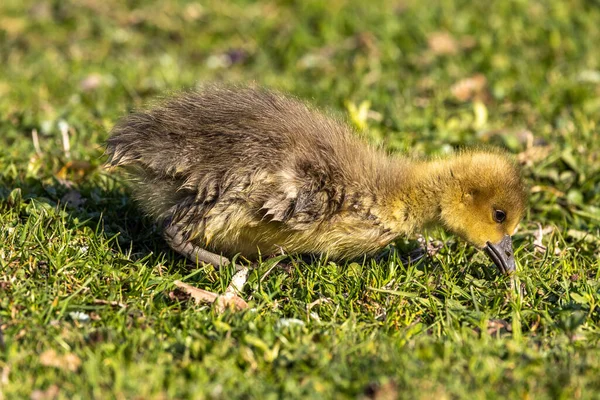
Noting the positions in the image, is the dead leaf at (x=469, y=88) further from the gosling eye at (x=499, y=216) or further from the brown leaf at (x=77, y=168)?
the brown leaf at (x=77, y=168)

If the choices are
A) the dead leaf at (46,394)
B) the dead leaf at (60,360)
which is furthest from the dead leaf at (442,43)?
the dead leaf at (46,394)

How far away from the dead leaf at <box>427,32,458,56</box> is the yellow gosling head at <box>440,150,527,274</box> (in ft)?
10.1

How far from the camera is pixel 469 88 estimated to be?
646 cm

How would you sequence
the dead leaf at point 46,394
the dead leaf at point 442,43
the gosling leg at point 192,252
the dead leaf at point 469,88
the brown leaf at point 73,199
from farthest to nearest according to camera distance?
the dead leaf at point 442,43
the dead leaf at point 469,88
the brown leaf at point 73,199
the gosling leg at point 192,252
the dead leaf at point 46,394

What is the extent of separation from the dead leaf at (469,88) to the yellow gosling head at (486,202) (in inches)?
91.5

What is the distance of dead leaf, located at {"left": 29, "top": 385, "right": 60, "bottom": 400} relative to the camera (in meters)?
2.94

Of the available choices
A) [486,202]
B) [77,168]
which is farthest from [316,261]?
[77,168]

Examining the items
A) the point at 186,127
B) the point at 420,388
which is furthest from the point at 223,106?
the point at 420,388

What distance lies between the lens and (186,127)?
3.85 metres

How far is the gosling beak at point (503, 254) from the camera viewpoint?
13.3ft

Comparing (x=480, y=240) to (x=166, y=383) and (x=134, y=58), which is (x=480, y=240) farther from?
(x=134, y=58)

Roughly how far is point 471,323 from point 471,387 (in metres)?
0.67

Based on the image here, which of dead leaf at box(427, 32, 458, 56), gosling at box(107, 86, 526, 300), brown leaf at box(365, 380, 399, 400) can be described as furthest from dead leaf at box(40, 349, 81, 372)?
dead leaf at box(427, 32, 458, 56)

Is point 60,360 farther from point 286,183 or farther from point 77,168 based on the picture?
point 77,168
